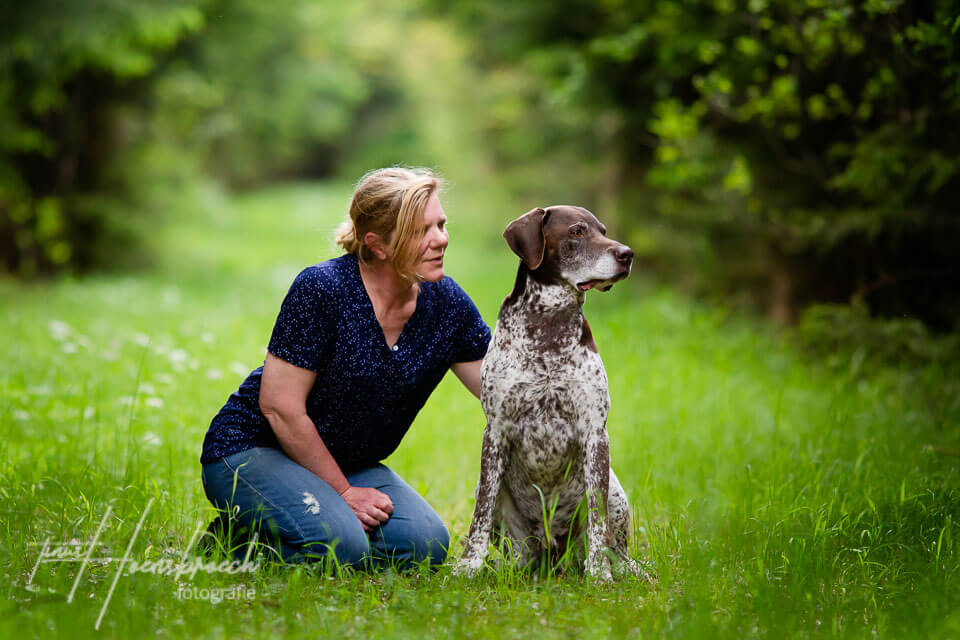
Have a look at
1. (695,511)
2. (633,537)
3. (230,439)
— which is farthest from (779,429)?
(230,439)

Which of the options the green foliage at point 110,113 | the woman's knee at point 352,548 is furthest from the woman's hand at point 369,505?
the green foliage at point 110,113

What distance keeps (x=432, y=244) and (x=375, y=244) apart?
0.25 metres

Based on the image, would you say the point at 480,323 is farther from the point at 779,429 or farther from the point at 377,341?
the point at 779,429

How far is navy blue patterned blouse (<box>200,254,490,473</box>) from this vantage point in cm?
326

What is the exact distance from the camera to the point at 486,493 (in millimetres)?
3135

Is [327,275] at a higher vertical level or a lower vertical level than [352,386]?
higher

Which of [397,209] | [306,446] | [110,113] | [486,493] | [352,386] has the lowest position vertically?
[486,493]

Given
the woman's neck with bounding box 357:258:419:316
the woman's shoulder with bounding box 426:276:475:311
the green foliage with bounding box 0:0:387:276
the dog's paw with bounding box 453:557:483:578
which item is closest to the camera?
the dog's paw with bounding box 453:557:483:578

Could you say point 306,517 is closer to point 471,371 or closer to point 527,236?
point 471,371

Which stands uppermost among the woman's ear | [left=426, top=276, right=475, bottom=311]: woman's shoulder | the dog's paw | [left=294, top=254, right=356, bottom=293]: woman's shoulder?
the woman's ear

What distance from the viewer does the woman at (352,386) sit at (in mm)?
3219

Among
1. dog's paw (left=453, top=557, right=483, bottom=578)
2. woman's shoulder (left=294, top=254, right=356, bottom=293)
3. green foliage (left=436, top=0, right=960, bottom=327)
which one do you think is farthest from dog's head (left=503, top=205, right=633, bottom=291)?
green foliage (left=436, top=0, right=960, bottom=327)

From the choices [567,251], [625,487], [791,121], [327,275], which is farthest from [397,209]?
[791,121]

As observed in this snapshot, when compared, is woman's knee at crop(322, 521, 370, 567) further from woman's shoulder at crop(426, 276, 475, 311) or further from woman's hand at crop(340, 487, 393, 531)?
woman's shoulder at crop(426, 276, 475, 311)
